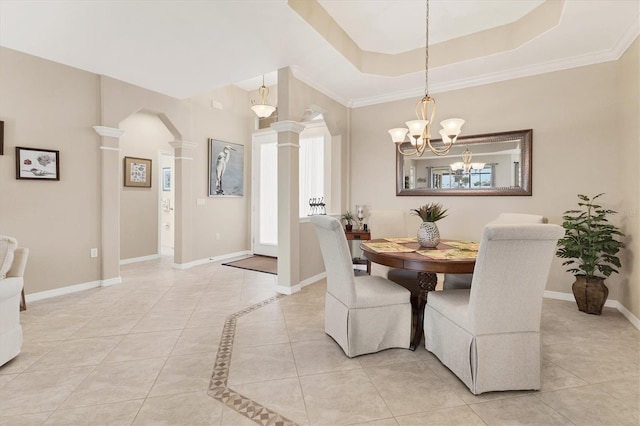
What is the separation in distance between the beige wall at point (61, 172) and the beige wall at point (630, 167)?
584cm

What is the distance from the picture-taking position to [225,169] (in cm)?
590

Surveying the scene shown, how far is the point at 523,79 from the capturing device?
3.73 meters

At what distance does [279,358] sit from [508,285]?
5.14 ft

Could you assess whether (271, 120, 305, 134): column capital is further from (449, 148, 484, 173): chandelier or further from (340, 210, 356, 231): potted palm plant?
(449, 148, 484, 173): chandelier

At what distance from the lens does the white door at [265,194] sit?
241 inches

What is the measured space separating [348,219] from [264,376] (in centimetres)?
301

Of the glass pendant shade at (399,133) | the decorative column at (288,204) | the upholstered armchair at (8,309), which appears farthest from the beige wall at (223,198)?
the glass pendant shade at (399,133)

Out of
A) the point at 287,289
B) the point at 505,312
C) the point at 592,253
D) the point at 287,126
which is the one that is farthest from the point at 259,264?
the point at 592,253

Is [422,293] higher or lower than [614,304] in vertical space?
higher

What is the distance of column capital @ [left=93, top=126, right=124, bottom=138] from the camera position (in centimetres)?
391

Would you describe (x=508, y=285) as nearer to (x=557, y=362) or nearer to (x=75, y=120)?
(x=557, y=362)

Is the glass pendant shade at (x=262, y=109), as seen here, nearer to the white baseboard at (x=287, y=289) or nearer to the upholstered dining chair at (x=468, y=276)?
the white baseboard at (x=287, y=289)

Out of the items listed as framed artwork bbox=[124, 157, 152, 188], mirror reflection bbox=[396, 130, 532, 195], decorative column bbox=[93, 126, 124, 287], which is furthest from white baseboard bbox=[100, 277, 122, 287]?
mirror reflection bbox=[396, 130, 532, 195]

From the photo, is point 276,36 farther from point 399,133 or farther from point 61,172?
point 61,172
